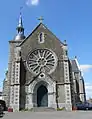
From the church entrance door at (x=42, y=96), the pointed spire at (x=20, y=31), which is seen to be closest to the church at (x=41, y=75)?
the church entrance door at (x=42, y=96)

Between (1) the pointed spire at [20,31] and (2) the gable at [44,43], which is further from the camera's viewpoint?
(1) the pointed spire at [20,31]

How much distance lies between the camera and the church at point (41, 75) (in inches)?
1040

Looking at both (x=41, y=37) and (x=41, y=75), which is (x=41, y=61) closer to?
(x=41, y=75)

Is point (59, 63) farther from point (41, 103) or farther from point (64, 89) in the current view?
point (41, 103)

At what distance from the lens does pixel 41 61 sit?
28766 mm

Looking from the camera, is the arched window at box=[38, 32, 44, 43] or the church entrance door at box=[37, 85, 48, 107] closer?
the church entrance door at box=[37, 85, 48, 107]

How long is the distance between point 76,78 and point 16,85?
22.4 meters

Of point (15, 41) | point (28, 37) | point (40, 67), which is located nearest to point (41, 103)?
point (40, 67)

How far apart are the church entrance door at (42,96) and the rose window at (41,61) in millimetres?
2864

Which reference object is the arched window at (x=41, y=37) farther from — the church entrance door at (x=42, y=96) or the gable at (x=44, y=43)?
the church entrance door at (x=42, y=96)

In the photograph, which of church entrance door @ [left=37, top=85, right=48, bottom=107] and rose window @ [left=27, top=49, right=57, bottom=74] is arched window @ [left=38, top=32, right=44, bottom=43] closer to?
rose window @ [left=27, top=49, right=57, bottom=74]

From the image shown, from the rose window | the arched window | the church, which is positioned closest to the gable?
the church

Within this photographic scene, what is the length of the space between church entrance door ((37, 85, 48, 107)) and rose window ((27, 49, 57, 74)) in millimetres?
2864

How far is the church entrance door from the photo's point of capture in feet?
89.8
